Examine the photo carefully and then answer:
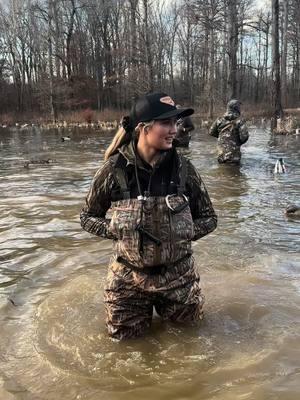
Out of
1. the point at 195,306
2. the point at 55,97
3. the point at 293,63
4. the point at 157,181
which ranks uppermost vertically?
the point at 293,63

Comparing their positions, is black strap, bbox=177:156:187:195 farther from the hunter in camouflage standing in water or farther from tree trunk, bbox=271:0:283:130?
tree trunk, bbox=271:0:283:130

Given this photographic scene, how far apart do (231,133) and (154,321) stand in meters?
10.2

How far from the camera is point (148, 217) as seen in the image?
3.71 m

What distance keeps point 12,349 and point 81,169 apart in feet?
36.1

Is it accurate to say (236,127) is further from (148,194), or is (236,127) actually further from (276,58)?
(276,58)

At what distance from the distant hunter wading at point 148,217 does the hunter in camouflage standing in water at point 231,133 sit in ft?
33.2

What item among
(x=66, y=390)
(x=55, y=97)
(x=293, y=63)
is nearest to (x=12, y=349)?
(x=66, y=390)

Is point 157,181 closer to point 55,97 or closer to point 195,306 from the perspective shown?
point 195,306

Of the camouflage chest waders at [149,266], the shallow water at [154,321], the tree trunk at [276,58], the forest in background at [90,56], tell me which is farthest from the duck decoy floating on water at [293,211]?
the forest in background at [90,56]

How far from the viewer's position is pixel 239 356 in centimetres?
406

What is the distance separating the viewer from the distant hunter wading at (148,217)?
146 inches

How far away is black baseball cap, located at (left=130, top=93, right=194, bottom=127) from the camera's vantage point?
11.9 ft

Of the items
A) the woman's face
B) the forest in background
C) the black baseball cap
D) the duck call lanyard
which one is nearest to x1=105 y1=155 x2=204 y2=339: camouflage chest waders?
the duck call lanyard

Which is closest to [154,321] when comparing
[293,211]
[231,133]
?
[293,211]
